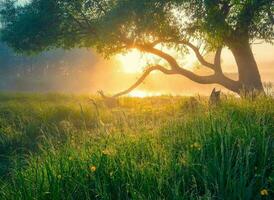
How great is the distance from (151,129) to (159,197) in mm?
3907

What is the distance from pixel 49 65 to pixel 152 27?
83.8m

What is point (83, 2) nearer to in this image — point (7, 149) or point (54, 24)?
point (54, 24)

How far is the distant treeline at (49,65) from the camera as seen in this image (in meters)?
93.9

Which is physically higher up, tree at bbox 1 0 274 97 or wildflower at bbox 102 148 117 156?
tree at bbox 1 0 274 97

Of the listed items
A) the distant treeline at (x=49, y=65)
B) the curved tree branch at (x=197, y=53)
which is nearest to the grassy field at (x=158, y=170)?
the curved tree branch at (x=197, y=53)

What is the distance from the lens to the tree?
21516mm

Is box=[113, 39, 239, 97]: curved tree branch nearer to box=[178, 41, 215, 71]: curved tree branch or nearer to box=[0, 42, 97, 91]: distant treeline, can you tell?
box=[178, 41, 215, 71]: curved tree branch

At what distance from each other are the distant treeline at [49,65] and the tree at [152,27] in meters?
63.2

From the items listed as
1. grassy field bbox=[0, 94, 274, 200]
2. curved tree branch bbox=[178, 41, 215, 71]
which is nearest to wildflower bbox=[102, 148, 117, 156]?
grassy field bbox=[0, 94, 274, 200]

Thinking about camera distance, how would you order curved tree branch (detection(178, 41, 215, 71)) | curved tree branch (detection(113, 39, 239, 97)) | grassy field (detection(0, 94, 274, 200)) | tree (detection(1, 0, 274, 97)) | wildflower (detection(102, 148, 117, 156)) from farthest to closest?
1. curved tree branch (detection(178, 41, 215, 71))
2. curved tree branch (detection(113, 39, 239, 97))
3. tree (detection(1, 0, 274, 97))
4. wildflower (detection(102, 148, 117, 156))
5. grassy field (detection(0, 94, 274, 200))

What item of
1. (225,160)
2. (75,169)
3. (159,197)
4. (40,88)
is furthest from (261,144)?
(40,88)

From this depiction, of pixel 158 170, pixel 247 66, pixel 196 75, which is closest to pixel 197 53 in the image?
pixel 196 75

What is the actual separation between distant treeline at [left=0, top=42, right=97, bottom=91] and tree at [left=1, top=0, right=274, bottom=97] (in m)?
63.2

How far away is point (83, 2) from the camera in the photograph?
25.7 meters
